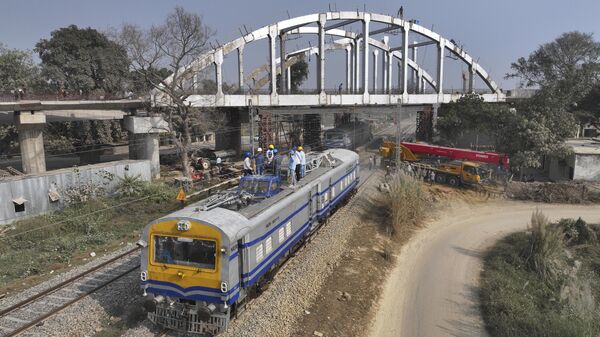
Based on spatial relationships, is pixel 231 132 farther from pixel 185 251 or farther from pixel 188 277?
pixel 188 277

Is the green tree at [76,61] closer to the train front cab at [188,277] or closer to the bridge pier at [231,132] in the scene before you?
the bridge pier at [231,132]

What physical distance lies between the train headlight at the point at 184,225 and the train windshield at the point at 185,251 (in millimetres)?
304

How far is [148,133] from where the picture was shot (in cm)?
3734

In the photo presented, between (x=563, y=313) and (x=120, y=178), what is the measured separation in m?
25.7

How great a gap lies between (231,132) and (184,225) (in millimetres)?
36814

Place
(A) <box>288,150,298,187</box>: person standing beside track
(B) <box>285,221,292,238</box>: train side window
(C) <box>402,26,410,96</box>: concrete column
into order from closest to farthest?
(B) <box>285,221,292,238</box>: train side window, (A) <box>288,150,298,187</box>: person standing beside track, (C) <box>402,26,410,96</box>: concrete column

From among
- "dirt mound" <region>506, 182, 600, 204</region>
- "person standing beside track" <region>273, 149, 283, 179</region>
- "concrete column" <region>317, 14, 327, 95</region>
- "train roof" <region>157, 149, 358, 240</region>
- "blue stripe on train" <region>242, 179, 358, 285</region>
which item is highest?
"concrete column" <region>317, 14, 327, 95</region>

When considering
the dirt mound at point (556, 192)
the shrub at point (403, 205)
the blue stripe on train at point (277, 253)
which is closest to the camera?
the blue stripe on train at point (277, 253)

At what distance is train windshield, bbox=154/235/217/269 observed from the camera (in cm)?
1123

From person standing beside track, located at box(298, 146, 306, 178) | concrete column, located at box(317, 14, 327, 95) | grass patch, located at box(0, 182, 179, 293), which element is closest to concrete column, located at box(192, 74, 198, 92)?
grass patch, located at box(0, 182, 179, 293)

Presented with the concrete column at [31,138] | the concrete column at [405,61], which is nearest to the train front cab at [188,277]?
the concrete column at [31,138]

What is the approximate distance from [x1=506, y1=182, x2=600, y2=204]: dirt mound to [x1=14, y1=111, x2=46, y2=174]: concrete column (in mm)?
38963

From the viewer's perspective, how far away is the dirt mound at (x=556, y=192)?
33.3 metres

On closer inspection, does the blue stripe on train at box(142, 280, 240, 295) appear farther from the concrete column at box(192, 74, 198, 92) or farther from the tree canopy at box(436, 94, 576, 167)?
the tree canopy at box(436, 94, 576, 167)
